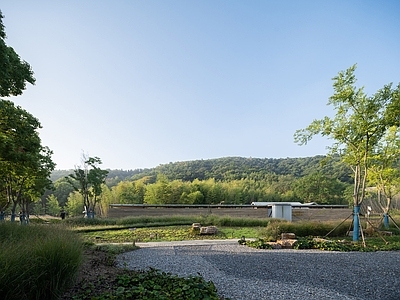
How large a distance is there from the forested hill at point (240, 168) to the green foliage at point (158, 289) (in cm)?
2832

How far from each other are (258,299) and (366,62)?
803 centimetres

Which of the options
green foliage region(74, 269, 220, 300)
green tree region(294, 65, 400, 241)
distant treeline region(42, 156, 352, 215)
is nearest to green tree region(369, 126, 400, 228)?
distant treeline region(42, 156, 352, 215)

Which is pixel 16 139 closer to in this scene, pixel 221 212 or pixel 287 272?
pixel 287 272

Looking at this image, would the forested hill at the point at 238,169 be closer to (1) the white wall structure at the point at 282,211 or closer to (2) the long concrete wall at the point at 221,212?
(2) the long concrete wall at the point at 221,212

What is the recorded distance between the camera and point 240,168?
121ft

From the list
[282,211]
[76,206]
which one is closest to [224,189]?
[282,211]

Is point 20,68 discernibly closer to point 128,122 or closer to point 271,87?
point 128,122

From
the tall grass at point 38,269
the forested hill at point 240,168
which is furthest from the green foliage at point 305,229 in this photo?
the forested hill at point 240,168

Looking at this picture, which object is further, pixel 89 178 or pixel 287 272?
pixel 89 178

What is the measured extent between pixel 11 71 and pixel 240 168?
3258 cm

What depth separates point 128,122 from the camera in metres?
12.1

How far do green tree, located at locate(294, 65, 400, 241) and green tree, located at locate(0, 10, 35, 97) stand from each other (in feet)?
26.8

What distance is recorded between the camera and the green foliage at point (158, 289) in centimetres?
257

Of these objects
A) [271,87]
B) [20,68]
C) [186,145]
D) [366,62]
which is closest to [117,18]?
[20,68]
